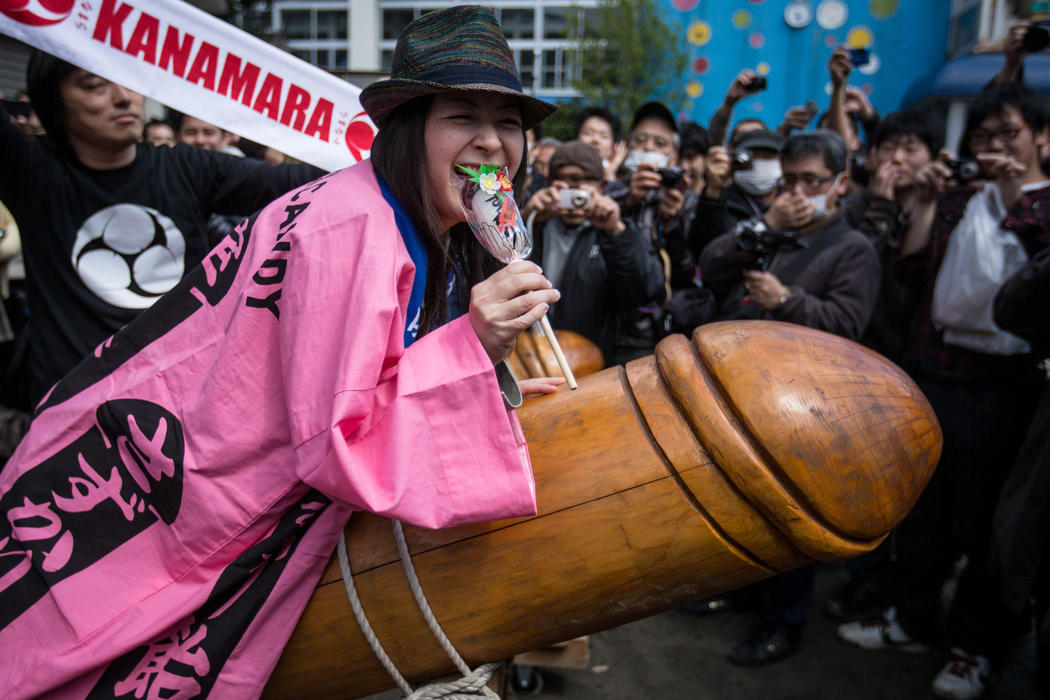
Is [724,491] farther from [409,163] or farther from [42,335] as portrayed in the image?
[42,335]

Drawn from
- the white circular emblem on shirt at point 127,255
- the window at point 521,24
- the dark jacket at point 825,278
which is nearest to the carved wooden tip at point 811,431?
the dark jacket at point 825,278

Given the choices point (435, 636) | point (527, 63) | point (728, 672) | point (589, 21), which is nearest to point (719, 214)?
point (728, 672)

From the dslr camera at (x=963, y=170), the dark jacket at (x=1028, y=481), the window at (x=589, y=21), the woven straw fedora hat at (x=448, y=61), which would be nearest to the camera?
the woven straw fedora hat at (x=448, y=61)

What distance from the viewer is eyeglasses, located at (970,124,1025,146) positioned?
113 inches

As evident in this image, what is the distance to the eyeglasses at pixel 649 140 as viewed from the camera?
4324 mm

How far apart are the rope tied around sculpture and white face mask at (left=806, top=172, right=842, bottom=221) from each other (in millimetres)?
2427

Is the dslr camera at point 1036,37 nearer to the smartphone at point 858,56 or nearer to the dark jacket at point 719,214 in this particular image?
the smartphone at point 858,56

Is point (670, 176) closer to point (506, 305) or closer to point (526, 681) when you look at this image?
point (526, 681)

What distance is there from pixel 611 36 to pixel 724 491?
1481 centimetres

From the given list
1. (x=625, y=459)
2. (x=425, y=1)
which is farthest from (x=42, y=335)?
(x=425, y=1)

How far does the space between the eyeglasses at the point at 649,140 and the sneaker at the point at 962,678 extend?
2933mm

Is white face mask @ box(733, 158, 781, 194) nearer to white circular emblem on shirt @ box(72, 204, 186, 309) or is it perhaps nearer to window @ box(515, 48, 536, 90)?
white circular emblem on shirt @ box(72, 204, 186, 309)

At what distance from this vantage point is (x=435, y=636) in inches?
55.7

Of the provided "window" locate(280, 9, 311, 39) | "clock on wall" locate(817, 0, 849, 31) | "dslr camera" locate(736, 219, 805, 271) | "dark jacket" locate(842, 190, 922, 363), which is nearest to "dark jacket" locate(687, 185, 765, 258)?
"dark jacket" locate(842, 190, 922, 363)
